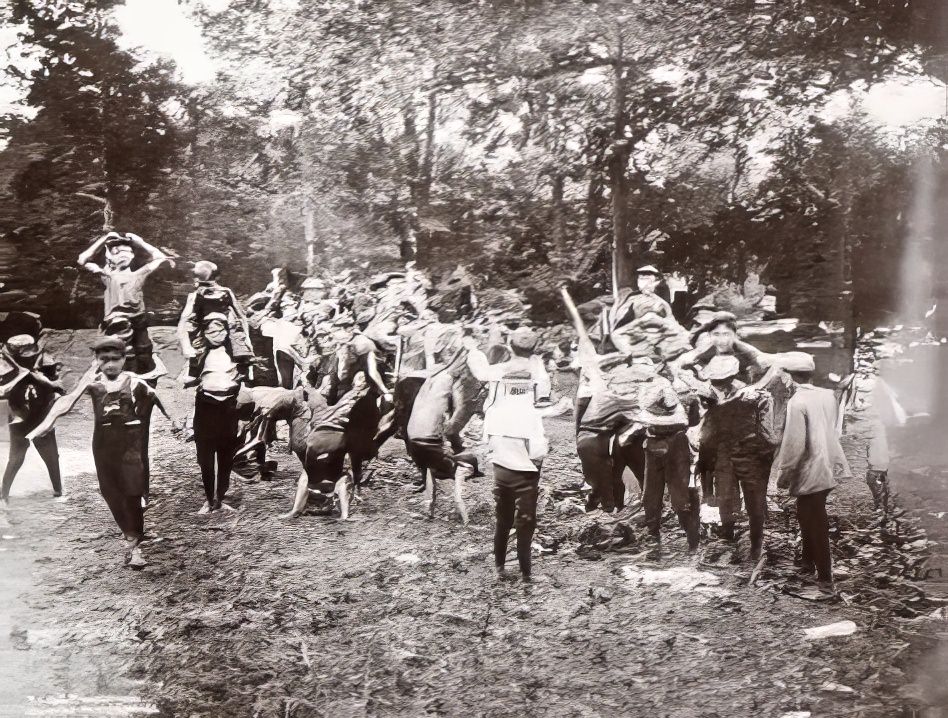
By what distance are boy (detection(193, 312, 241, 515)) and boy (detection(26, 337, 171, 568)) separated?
28 centimetres

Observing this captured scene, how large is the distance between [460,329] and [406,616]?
1490 mm

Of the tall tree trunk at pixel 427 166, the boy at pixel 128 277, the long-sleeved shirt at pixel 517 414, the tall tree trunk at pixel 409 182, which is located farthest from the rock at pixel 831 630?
the boy at pixel 128 277

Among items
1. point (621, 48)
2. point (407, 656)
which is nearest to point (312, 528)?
point (407, 656)

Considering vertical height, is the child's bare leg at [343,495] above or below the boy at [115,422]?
below

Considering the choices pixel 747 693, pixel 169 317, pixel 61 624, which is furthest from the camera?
pixel 169 317

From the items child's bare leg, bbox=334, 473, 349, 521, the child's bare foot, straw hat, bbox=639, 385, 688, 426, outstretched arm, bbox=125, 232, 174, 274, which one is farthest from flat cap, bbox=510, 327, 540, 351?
the child's bare foot

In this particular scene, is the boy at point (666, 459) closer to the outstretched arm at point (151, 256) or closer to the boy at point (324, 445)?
the boy at point (324, 445)

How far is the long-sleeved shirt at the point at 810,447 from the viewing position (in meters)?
3.73

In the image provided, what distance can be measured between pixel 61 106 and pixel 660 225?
3.37 meters

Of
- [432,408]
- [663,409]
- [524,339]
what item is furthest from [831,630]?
[432,408]

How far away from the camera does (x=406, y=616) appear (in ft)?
11.8

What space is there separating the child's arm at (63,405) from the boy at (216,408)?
572mm

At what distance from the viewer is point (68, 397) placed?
3.89 m

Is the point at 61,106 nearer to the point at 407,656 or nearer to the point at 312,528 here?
the point at 312,528
